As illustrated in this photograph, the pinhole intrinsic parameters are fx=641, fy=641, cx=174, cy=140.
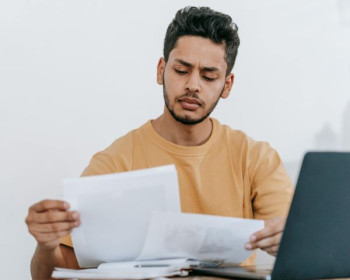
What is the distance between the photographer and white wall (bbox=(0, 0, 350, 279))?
177cm

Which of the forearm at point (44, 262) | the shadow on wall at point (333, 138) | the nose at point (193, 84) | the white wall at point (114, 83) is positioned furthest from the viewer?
the shadow on wall at point (333, 138)

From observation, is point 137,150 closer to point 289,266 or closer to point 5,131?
point 5,131

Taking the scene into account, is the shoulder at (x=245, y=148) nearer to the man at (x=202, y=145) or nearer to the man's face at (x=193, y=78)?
the man at (x=202, y=145)

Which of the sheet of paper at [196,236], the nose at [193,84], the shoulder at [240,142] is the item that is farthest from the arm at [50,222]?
the shoulder at [240,142]

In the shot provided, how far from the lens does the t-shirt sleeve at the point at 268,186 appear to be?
Answer: 5.30 ft

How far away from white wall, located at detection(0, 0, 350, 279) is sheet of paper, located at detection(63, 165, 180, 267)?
668 millimetres

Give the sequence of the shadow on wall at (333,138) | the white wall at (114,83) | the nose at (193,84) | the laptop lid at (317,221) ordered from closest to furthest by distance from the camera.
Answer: the laptop lid at (317,221) < the nose at (193,84) < the white wall at (114,83) < the shadow on wall at (333,138)

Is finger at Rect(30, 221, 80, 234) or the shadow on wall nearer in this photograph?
finger at Rect(30, 221, 80, 234)

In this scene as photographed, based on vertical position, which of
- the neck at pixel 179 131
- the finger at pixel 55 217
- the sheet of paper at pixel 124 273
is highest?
the neck at pixel 179 131

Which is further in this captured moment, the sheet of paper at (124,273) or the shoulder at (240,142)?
the shoulder at (240,142)

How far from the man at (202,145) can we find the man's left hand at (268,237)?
40 centimetres

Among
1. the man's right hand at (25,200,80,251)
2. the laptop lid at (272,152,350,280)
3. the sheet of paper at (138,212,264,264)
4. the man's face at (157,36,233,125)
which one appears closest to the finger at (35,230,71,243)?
the man's right hand at (25,200,80,251)

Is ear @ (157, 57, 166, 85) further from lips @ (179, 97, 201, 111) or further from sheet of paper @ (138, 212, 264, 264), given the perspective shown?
sheet of paper @ (138, 212, 264, 264)

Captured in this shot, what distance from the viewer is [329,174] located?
1047 mm
